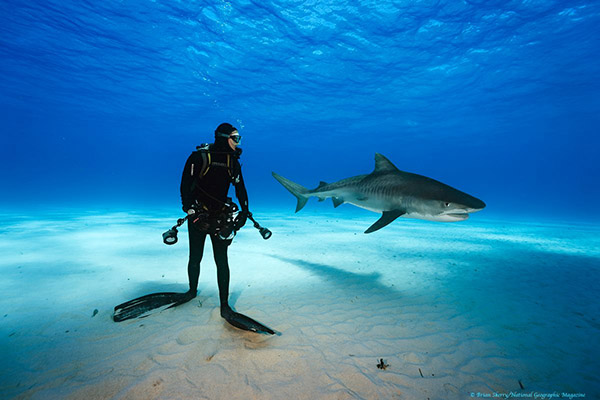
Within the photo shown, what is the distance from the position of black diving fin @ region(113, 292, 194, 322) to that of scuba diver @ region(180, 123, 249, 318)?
1027 millimetres

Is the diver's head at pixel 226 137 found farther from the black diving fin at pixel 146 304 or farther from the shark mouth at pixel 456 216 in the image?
the shark mouth at pixel 456 216

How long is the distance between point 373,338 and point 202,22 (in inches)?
806

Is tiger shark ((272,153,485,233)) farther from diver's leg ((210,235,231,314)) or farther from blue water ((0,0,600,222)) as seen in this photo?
blue water ((0,0,600,222))

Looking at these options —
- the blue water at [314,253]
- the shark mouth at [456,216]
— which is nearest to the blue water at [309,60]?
the blue water at [314,253]

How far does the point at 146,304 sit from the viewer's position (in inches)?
152

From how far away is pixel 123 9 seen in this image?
50.9 ft

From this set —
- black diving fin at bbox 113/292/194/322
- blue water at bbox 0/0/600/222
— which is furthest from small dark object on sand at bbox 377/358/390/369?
blue water at bbox 0/0/600/222

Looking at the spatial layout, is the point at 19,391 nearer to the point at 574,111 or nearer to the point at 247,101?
the point at 247,101

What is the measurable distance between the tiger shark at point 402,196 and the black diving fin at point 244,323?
2.37m

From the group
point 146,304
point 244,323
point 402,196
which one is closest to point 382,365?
point 244,323

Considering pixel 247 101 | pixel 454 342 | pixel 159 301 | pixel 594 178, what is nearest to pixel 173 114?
pixel 247 101

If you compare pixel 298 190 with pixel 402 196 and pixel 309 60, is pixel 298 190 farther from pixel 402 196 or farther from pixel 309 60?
pixel 309 60

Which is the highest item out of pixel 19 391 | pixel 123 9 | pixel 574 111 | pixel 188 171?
pixel 574 111

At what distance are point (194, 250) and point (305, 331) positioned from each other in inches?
76.5
